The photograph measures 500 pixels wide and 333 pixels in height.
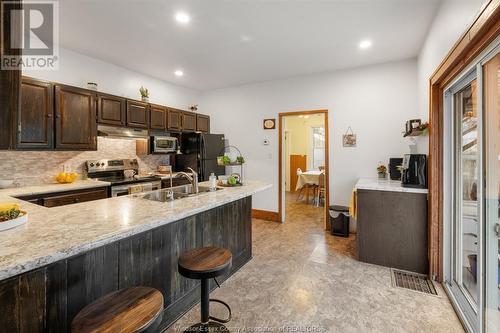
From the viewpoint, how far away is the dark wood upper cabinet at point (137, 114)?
3.77 metres

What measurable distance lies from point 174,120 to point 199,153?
796 millimetres

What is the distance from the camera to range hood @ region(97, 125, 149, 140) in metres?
3.47

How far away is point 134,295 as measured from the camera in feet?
3.99

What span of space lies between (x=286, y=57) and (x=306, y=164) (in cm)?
496

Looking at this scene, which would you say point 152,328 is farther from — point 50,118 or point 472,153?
point 50,118

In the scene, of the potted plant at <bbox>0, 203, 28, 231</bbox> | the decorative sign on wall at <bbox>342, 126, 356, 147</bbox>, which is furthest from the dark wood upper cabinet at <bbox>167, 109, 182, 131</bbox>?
the potted plant at <bbox>0, 203, 28, 231</bbox>

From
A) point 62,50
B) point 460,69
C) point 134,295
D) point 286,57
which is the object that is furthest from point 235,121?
point 134,295

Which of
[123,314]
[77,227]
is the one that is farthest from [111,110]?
[123,314]

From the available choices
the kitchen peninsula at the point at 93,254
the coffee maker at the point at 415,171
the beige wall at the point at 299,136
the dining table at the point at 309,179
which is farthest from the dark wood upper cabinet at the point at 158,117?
the beige wall at the point at 299,136

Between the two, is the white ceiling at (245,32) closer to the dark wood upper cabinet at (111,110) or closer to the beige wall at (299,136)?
the dark wood upper cabinet at (111,110)

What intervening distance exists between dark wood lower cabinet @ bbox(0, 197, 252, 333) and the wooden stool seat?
0.98ft

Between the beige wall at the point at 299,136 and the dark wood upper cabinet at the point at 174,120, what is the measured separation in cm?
432

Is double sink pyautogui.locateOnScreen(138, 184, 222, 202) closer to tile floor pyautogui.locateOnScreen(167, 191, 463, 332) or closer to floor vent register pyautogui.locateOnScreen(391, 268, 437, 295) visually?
tile floor pyautogui.locateOnScreen(167, 191, 463, 332)

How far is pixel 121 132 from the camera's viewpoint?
3639 mm
